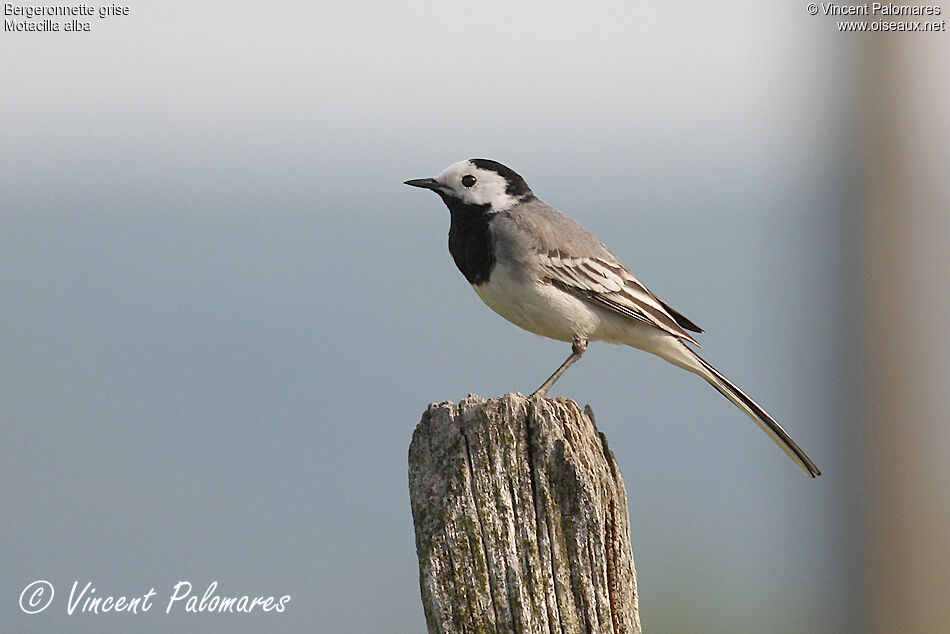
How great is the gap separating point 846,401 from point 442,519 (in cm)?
242

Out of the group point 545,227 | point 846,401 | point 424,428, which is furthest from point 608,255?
point 424,428

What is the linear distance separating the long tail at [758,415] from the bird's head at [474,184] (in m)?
1.60

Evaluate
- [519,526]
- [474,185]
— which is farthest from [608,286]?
[519,526]

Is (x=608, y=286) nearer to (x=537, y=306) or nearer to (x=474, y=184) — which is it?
(x=537, y=306)

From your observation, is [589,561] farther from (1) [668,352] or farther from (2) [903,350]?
(1) [668,352]

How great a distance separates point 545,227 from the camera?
6.29 metres

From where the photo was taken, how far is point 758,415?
611 centimetres

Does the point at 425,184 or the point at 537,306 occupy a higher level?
the point at 425,184

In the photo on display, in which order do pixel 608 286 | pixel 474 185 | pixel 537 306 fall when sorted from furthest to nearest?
pixel 474 185, pixel 608 286, pixel 537 306

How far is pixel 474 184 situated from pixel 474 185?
1 cm

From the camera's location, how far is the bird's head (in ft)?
21.7

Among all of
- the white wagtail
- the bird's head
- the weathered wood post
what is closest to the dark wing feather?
the white wagtail

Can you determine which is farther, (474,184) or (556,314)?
(474,184)

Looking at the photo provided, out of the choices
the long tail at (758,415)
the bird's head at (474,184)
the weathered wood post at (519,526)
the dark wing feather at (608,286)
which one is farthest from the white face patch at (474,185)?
the weathered wood post at (519,526)
